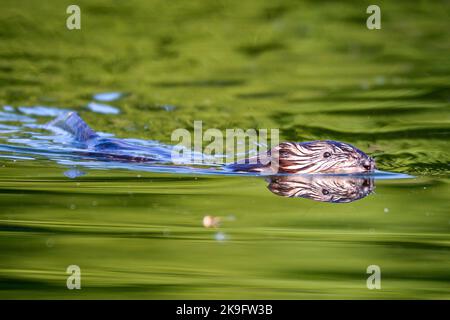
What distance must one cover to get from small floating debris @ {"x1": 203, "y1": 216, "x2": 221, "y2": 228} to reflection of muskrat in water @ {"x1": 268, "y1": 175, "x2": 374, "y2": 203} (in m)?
1.11

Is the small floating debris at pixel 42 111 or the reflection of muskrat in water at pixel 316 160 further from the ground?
the small floating debris at pixel 42 111

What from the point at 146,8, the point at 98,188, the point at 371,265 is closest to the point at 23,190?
the point at 98,188

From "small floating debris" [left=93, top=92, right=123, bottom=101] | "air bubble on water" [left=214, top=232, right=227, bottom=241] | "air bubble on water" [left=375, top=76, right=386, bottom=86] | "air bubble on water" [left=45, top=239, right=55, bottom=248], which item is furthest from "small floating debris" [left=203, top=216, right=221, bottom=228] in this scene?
"air bubble on water" [left=375, top=76, right=386, bottom=86]

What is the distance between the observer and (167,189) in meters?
9.49

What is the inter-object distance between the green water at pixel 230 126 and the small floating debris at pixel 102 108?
0.19m

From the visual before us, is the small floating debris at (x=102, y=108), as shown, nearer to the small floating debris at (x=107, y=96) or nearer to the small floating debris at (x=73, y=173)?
the small floating debris at (x=107, y=96)

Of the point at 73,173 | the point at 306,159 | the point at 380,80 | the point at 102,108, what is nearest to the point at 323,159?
the point at 306,159

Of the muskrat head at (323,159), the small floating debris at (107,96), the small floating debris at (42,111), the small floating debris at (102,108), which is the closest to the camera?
the muskrat head at (323,159)

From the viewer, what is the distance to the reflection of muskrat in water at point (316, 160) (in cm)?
999

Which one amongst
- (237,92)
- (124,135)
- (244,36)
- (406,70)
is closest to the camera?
(124,135)

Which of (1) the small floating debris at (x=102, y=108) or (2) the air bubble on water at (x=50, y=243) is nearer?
(2) the air bubble on water at (x=50, y=243)

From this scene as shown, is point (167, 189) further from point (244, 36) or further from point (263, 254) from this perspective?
point (244, 36)

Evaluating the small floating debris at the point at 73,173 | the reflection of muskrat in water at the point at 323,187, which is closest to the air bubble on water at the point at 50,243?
the small floating debris at the point at 73,173

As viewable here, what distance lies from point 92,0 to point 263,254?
14803mm
